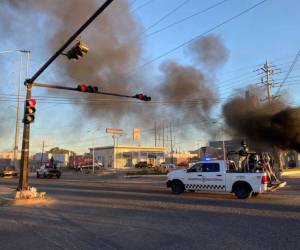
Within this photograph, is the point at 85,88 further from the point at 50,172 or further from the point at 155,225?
the point at 50,172

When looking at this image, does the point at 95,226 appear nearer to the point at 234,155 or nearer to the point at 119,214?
the point at 119,214

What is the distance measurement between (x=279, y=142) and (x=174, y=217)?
1298cm

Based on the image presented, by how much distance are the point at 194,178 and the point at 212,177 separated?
1.00 m

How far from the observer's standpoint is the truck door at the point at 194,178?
56.0 ft

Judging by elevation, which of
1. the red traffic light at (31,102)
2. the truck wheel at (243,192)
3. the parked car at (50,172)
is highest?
the red traffic light at (31,102)

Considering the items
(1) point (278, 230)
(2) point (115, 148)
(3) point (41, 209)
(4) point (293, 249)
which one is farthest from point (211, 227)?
(2) point (115, 148)

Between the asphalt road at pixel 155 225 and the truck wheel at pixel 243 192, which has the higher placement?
the truck wheel at pixel 243 192

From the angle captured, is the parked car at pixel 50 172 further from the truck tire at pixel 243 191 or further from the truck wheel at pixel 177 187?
the truck tire at pixel 243 191

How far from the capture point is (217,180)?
53.7 ft

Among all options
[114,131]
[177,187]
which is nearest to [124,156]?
[114,131]

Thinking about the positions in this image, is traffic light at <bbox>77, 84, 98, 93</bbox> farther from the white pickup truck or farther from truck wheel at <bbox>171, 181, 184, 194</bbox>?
truck wheel at <bbox>171, 181, 184, 194</bbox>

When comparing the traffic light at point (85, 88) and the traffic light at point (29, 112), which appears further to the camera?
the traffic light at point (85, 88)

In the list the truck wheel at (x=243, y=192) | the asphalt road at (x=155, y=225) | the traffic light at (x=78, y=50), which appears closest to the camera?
the asphalt road at (x=155, y=225)

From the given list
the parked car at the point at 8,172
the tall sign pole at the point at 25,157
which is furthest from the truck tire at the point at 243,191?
the parked car at the point at 8,172
